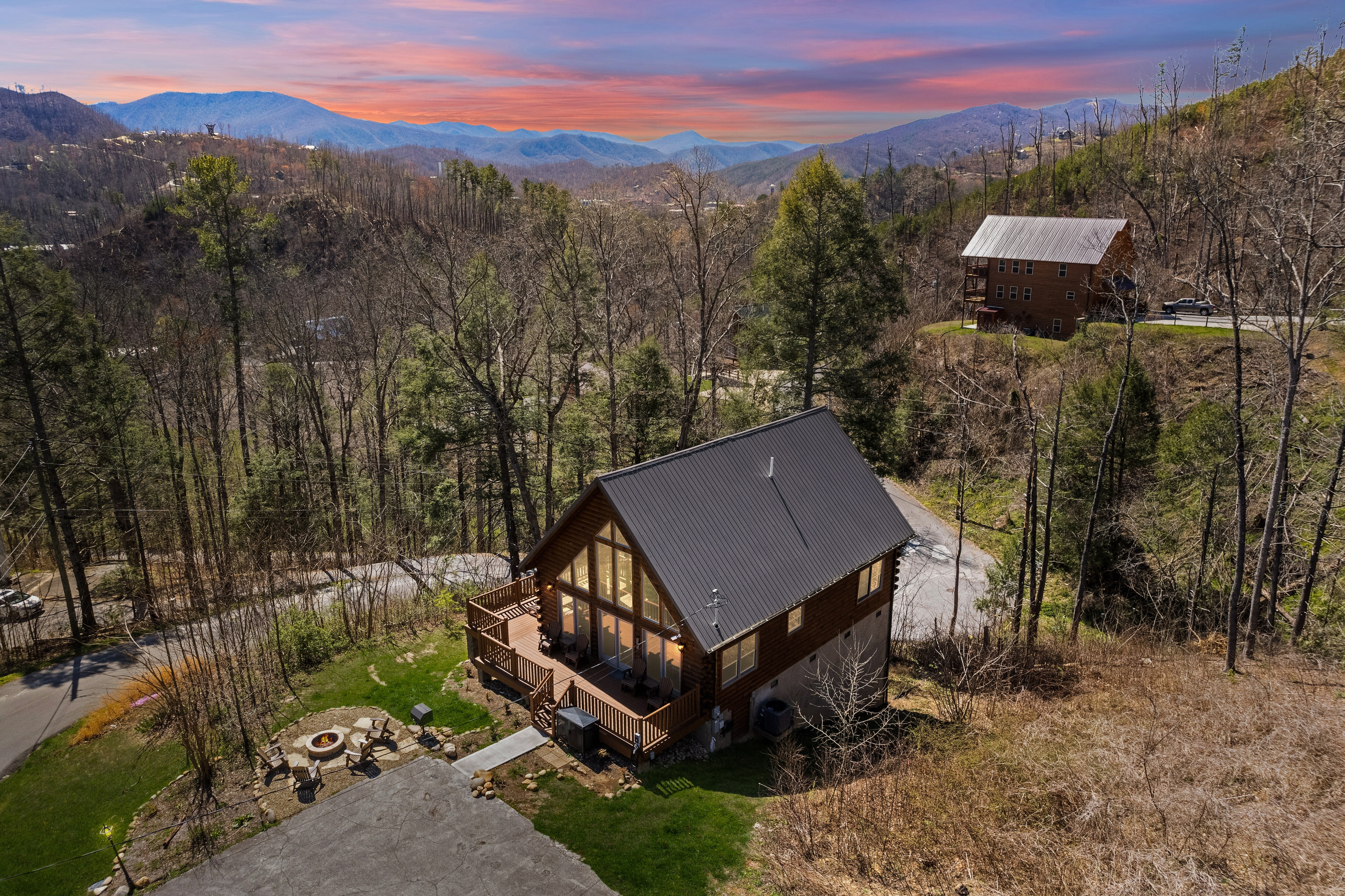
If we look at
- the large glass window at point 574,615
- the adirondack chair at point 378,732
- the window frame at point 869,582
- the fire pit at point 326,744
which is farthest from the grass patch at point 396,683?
Result: the window frame at point 869,582

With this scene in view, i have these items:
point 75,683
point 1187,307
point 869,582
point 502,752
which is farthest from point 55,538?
point 1187,307

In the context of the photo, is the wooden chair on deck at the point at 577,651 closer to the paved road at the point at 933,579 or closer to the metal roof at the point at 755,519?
the metal roof at the point at 755,519

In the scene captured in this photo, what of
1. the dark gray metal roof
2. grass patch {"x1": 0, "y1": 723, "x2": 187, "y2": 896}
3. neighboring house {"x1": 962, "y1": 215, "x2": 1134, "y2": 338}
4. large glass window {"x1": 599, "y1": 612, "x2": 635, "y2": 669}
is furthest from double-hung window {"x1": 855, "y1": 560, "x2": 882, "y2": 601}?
neighboring house {"x1": 962, "y1": 215, "x2": 1134, "y2": 338}

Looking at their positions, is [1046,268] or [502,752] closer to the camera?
[502,752]

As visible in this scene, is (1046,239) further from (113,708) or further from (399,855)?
(113,708)

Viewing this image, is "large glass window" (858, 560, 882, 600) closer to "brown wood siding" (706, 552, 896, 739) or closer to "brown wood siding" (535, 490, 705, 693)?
"brown wood siding" (706, 552, 896, 739)
